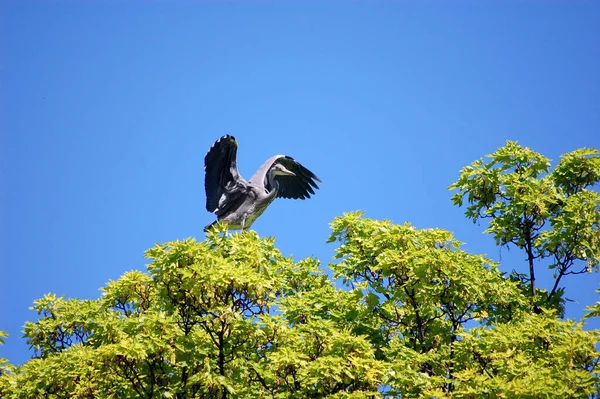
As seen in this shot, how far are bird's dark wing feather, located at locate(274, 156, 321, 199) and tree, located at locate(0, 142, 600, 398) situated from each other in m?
3.97

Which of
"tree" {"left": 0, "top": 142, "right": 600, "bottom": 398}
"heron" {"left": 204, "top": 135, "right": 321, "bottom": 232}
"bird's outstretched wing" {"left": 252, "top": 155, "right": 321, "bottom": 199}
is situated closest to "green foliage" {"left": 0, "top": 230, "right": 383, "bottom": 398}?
"tree" {"left": 0, "top": 142, "right": 600, "bottom": 398}

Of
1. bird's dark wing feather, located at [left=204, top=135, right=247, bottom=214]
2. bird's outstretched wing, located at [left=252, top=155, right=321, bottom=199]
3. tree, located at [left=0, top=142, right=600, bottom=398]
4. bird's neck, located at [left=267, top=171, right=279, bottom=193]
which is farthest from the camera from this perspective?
bird's outstretched wing, located at [left=252, top=155, right=321, bottom=199]

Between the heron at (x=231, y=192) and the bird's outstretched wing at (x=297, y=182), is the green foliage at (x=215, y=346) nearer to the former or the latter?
the heron at (x=231, y=192)

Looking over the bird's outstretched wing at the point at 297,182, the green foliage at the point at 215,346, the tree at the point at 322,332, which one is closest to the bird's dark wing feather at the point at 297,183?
the bird's outstretched wing at the point at 297,182

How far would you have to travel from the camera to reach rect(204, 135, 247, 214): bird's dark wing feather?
931 inches

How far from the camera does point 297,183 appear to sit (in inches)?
1096

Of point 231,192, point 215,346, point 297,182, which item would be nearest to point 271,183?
point 231,192

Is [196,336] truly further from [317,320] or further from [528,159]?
[528,159]

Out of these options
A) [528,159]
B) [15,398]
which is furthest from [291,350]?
[528,159]

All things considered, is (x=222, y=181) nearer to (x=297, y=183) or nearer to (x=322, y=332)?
(x=297, y=183)

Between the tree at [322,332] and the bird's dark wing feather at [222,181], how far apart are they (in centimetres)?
216

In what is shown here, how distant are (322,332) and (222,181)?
253 inches

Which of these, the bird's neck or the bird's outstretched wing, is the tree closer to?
the bird's neck

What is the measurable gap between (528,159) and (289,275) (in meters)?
8.58
